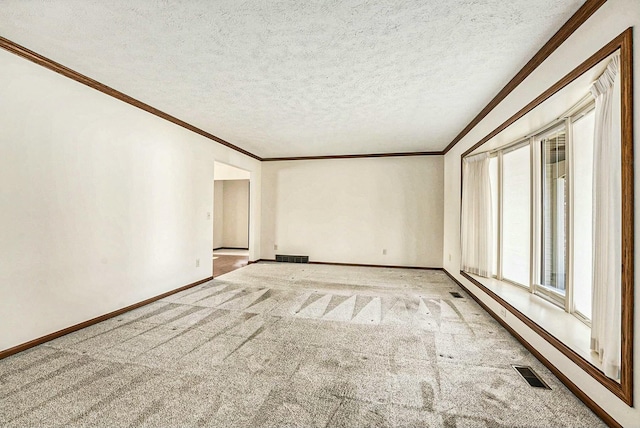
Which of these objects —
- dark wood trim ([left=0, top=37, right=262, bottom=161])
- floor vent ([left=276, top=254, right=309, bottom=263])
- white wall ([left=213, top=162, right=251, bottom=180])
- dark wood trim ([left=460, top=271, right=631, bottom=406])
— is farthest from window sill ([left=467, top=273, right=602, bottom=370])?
white wall ([left=213, top=162, right=251, bottom=180])

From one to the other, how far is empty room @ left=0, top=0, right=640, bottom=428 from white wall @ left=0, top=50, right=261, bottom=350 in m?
0.02

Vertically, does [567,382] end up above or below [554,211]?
below

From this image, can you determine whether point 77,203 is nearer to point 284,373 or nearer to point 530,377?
point 284,373

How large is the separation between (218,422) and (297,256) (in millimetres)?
5053

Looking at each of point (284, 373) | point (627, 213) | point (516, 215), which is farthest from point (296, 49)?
point (516, 215)

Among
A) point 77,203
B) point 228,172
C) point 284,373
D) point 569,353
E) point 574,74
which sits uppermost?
point 228,172

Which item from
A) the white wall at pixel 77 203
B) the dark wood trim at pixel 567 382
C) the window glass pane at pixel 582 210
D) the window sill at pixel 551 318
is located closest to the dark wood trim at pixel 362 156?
the white wall at pixel 77 203

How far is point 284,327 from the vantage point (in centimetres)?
284

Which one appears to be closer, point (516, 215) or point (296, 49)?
point (296, 49)

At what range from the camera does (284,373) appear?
79.3 inches

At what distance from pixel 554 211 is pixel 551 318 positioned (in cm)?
117

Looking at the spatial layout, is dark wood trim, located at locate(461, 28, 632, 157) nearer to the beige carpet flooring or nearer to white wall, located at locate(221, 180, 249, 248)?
the beige carpet flooring

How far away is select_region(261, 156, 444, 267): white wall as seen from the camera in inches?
233

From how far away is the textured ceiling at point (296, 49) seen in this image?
Answer: 69.9 inches
